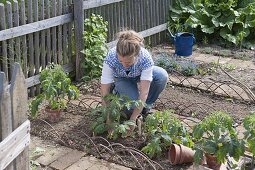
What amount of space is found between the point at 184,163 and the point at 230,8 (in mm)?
5142

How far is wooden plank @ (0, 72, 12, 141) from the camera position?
9.70 ft

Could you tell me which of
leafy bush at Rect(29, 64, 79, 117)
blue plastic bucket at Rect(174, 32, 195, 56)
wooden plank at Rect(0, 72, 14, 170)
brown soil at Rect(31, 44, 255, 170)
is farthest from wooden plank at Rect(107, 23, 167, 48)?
wooden plank at Rect(0, 72, 14, 170)

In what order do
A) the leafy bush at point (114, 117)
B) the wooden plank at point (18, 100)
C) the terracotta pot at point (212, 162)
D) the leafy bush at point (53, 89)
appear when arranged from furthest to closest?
1. the leafy bush at point (53, 89)
2. the leafy bush at point (114, 117)
3. the terracotta pot at point (212, 162)
4. the wooden plank at point (18, 100)

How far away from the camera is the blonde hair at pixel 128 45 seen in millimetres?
4766

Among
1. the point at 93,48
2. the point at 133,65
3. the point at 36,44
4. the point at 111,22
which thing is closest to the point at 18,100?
the point at 133,65

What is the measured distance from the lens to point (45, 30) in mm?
6328

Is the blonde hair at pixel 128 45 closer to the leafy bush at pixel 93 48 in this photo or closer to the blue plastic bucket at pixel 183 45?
the leafy bush at pixel 93 48

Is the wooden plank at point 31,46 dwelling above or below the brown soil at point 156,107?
above

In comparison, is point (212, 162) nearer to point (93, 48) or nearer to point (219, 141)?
point (219, 141)

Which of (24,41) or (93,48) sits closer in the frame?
(24,41)

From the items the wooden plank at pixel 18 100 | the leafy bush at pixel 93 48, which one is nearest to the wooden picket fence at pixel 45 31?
the leafy bush at pixel 93 48

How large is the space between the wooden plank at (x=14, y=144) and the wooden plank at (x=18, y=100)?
0.05m

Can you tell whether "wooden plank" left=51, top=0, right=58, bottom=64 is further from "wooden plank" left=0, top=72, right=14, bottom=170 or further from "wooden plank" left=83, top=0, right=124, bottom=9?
"wooden plank" left=0, top=72, right=14, bottom=170

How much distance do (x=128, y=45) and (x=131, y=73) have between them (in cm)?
53
